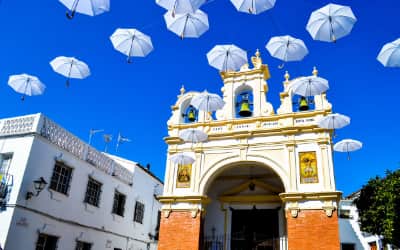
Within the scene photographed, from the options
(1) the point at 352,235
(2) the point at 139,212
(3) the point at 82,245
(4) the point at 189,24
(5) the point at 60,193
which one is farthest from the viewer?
(1) the point at 352,235

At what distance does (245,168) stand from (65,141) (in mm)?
8381

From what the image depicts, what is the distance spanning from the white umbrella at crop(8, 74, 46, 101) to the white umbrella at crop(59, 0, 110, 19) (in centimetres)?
571

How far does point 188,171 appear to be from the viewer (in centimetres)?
1410

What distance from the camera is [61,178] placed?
13852mm

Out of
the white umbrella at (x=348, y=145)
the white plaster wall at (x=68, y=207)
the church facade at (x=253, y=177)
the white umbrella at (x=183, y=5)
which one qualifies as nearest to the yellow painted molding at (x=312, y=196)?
the church facade at (x=253, y=177)

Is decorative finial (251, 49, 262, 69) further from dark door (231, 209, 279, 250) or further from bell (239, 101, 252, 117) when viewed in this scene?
dark door (231, 209, 279, 250)

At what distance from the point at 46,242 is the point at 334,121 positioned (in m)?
12.3

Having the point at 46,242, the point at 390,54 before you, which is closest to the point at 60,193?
the point at 46,242

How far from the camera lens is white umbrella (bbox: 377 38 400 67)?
334 inches

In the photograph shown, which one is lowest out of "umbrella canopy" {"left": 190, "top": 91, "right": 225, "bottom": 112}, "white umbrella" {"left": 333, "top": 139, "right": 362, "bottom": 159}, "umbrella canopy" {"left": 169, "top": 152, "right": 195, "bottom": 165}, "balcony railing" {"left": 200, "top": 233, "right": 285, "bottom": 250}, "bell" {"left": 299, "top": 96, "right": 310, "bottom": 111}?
"balcony railing" {"left": 200, "top": 233, "right": 285, "bottom": 250}

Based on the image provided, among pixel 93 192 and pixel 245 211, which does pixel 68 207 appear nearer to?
pixel 93 192

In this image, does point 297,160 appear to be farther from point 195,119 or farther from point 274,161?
point 195,119

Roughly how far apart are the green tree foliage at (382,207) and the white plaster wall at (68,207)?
12136mm

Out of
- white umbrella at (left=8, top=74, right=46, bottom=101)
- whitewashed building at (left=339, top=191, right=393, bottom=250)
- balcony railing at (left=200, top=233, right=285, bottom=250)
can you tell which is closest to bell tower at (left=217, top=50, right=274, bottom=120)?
balcony railing at (left=200, top=233, right=285, bottom=250)
